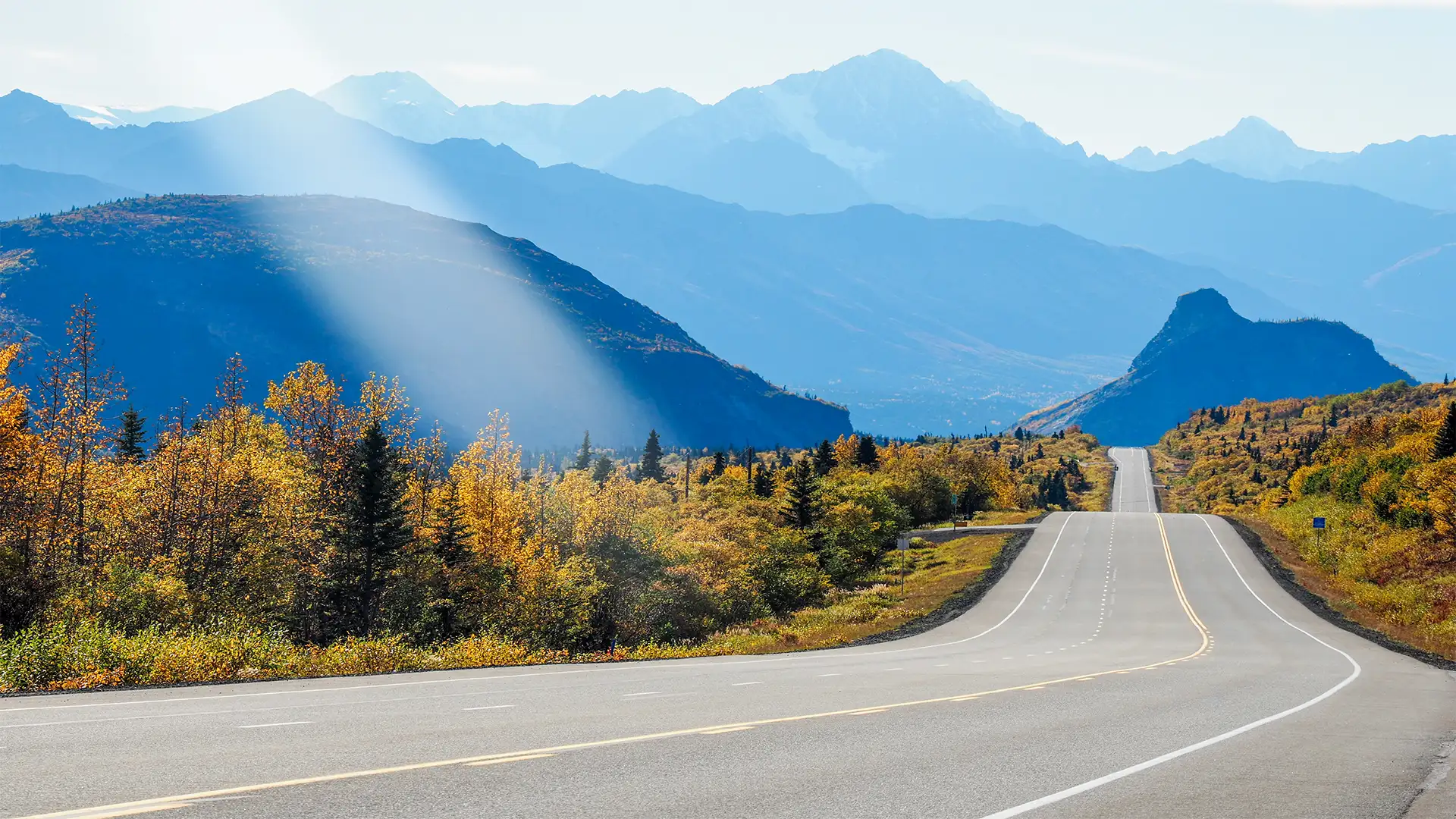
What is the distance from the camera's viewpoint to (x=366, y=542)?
129 ft

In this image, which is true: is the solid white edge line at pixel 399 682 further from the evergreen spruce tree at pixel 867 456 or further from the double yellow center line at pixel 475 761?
the evergreen spruce tree at pixel 867 456

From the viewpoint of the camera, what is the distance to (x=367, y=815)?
841cm

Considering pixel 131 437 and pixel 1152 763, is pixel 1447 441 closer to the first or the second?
pixel 1152 763

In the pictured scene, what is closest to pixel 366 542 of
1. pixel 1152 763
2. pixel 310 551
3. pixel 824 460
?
pixel 310 551

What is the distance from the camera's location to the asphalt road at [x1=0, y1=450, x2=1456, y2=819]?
9320 millimetres

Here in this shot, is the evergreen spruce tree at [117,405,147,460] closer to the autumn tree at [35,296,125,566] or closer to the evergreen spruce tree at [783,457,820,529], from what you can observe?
the autumn tree at [35,296,125,566]

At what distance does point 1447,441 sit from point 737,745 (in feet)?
268

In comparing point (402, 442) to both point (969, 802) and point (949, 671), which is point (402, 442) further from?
point (969, 802)

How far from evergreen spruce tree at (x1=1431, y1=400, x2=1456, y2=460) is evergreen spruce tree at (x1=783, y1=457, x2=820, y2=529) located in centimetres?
4606

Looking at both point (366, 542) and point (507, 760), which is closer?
point (507, 760)

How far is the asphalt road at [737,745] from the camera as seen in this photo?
30.6ft

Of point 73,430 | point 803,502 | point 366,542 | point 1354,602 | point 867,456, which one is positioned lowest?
point 1354,602

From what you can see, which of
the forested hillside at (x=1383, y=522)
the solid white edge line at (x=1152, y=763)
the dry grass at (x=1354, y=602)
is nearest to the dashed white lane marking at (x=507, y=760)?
the solid white edge line at (x=1152, y=763)

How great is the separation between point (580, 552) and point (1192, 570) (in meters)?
44.5
